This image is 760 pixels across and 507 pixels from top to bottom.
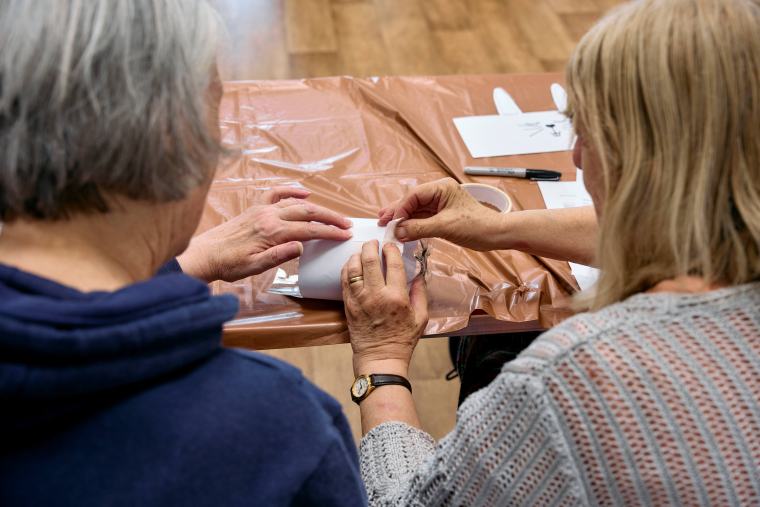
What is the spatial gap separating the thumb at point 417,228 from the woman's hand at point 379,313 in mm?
30

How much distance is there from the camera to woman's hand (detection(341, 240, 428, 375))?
0.90 m

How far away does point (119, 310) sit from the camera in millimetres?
Result: 464

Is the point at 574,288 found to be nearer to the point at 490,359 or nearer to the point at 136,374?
the point at 490,359

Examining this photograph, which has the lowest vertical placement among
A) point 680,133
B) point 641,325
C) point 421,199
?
point 421,199

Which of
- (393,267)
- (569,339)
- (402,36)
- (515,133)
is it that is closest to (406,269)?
(393,267)

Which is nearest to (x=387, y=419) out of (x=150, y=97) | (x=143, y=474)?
(x=143, y=474)

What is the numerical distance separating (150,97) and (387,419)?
1.89 feet

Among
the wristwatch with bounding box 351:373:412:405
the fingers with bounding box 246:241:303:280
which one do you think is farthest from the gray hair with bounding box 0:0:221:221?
the wristwatch with bounding box 351:373:412:405

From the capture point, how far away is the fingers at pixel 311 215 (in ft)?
3.09

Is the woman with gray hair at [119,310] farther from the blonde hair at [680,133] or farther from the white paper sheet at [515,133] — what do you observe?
the white paper sheet at [515,133]

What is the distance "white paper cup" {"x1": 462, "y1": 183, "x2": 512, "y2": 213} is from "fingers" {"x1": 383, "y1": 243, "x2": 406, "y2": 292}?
9.5 inches

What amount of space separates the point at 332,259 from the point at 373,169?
12.2 inches

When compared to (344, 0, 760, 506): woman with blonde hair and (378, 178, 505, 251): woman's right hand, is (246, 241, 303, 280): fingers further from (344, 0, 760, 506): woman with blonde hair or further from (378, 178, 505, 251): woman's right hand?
(344, 0, 760, 506): woman with blonde hair

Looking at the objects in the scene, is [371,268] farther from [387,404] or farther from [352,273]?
[387,404]
